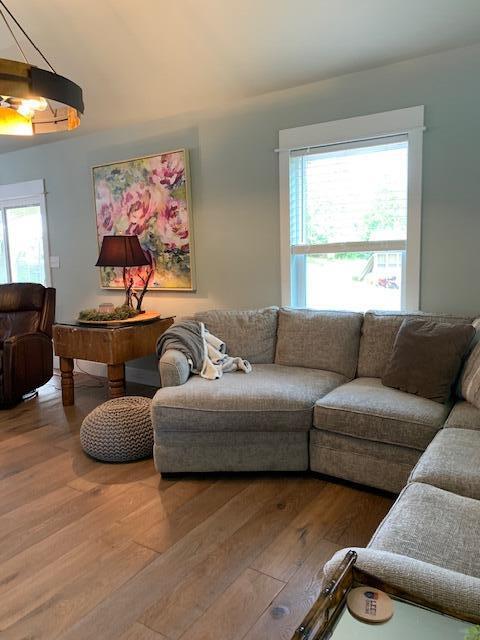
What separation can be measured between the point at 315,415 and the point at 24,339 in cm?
256

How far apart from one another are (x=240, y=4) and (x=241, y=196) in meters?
1.25

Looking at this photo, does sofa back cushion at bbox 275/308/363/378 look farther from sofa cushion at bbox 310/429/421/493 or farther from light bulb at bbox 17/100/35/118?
light bulb at bbox 17/100/35/118

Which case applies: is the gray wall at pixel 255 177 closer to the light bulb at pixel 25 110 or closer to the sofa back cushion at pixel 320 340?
the sofa back cushion at pixel 320 340

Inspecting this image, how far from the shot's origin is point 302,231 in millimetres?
3424

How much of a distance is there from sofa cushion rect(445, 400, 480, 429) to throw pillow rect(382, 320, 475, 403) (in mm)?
124

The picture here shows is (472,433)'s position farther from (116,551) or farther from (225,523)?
(116,551)

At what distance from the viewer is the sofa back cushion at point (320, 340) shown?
9.84ft

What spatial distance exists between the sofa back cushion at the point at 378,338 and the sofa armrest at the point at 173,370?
1.06m

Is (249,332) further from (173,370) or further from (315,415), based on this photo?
(315,415)

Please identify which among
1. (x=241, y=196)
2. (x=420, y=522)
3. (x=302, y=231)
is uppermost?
(x=241, y=196)

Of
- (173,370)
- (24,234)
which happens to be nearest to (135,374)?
(173,370)

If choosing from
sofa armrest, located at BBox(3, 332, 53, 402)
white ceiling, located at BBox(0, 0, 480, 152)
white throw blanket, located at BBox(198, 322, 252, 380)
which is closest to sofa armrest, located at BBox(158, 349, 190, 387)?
white throw blanket, located at BBox(198, 322, 252, 380)

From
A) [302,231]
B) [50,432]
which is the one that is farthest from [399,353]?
[50,432]

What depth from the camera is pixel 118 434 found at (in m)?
2.81
